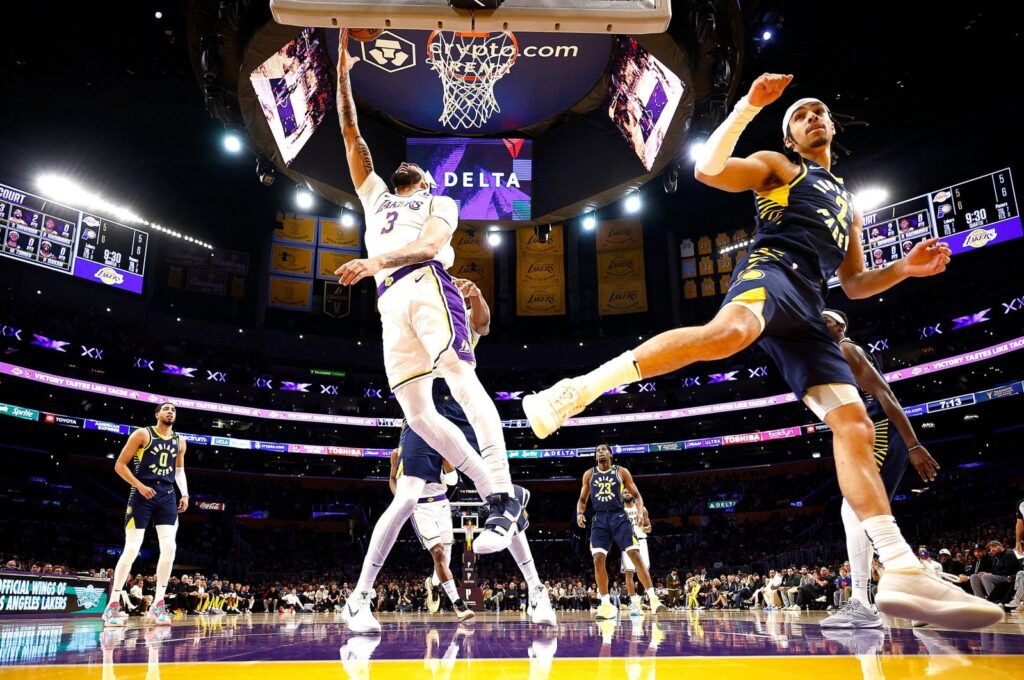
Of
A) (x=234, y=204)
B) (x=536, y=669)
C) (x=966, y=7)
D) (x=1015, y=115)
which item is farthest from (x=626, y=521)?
(x=234, y=204)

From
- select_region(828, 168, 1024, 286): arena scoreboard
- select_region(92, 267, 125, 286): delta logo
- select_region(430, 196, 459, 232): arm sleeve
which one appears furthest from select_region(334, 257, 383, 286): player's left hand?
select_region(92, 267, 125, 286): delta logo

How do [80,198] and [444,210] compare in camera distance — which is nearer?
[444,210]

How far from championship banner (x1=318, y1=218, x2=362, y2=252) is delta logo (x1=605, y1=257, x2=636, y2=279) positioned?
12.6 m

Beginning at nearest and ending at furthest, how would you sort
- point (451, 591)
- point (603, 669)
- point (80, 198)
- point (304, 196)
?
1. point (603, 669)
2. point (451, 591)
3. point (304, 196)
4. point (80, 198)

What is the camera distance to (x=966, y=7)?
1881 centimetres

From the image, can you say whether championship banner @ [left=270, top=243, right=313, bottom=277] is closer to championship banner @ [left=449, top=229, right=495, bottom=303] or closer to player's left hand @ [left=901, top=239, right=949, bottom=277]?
championship banner @ [left=449, top=229, right=495, bottom=303]

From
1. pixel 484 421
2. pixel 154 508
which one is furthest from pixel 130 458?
pixel 484 421

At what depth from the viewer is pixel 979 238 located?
26.0 meters

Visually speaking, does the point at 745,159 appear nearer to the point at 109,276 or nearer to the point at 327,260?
the point at 109,276

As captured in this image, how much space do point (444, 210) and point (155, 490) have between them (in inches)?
203

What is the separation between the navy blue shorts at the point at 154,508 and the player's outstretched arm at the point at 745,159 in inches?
266

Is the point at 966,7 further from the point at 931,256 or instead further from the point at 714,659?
the point at 714,659

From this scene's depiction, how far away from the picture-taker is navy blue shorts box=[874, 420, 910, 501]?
5.19m

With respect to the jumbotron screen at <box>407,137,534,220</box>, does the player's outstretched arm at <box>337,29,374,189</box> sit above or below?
below
